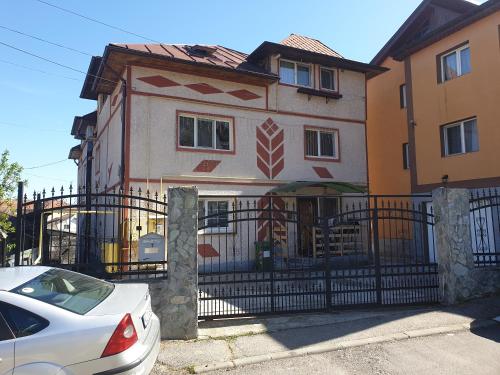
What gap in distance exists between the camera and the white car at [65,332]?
313 centimetres

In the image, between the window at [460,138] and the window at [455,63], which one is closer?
the window at [460,138]

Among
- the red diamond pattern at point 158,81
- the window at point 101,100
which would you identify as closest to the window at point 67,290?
the red diamond pattern at point 158,81

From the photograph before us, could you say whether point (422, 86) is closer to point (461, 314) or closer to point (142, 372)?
point (461, 314)

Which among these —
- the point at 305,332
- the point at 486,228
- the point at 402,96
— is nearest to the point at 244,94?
the point at 402,96

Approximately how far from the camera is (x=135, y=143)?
40.7 feet

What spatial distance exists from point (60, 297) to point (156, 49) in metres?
11.5

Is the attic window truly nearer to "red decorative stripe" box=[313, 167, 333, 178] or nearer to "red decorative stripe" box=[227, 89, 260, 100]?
"red decorative stripe" box=[227, 89, 260, 100]

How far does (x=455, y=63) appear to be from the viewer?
44.1 feet

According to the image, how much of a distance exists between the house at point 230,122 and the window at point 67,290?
6635mm

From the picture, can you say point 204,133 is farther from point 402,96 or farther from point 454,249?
point 402,96

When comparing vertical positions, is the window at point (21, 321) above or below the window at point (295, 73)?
below

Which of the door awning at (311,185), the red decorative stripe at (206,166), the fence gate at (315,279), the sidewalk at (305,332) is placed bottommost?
the sidewalk at (305,332)

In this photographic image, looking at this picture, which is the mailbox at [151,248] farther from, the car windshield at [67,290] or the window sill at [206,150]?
the window sill at [206,150]

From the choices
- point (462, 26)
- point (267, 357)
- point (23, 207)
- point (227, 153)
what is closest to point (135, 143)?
point (227, 153)
